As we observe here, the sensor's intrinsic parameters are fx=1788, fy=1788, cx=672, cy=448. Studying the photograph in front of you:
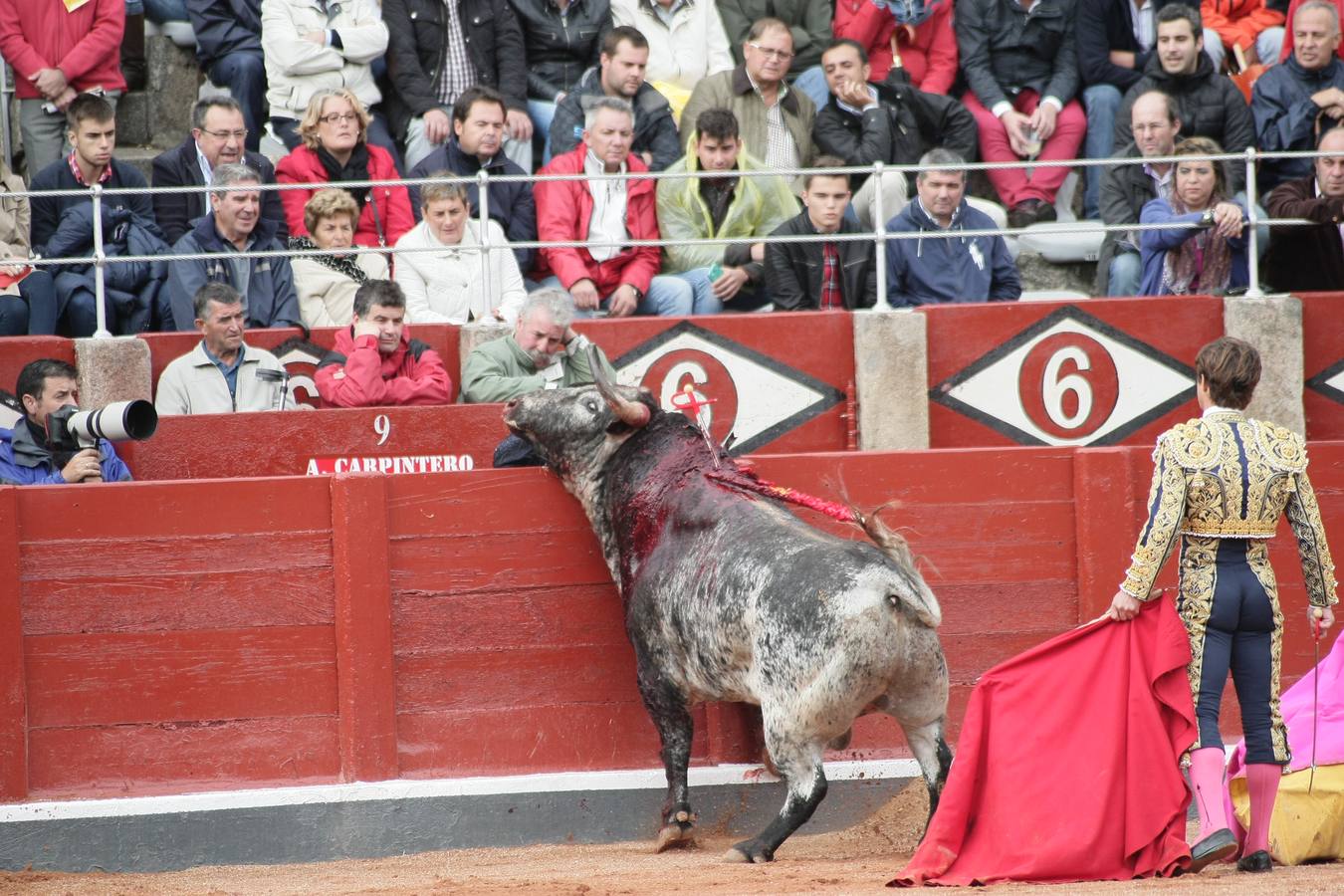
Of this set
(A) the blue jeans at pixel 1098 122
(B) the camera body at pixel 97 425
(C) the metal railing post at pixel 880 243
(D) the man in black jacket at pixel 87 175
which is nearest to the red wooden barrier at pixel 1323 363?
(A) the blue jeans at pixel 1098 122

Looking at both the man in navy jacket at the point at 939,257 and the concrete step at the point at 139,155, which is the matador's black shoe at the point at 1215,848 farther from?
the concrete step at the point at 139,155

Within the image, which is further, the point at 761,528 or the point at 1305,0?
the point at 1305,0

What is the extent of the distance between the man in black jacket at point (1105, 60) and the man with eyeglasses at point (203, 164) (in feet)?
15.3

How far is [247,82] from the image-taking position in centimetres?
986

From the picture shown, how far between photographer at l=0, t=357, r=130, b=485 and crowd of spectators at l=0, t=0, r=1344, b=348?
0.83m

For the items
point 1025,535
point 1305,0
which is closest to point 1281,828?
point 1025,535

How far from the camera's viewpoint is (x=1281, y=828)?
18.1ft

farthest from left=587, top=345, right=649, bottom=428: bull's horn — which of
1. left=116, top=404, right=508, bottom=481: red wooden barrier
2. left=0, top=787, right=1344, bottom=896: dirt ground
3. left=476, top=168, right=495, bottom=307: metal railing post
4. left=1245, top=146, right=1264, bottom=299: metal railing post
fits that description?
left=1245, top=146, right=1264, bottom=299: metal railing post

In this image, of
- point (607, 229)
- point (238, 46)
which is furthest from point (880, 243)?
point (238, 46)

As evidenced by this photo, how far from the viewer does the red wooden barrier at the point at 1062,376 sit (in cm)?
841

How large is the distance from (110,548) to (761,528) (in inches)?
91.3

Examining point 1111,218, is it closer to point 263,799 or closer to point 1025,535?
point 1025,535

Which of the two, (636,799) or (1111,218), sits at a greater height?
(1111,218)

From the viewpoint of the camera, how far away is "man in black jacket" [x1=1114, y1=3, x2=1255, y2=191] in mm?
9617
